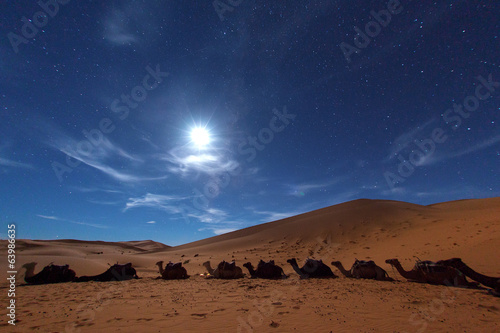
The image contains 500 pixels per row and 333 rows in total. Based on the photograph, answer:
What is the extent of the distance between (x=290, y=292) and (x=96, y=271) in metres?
14.6

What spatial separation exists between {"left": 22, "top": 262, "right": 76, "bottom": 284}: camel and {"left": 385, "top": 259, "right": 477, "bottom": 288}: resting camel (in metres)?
15.8

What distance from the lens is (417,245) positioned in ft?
56.6

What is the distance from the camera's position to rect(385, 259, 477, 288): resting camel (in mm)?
8570

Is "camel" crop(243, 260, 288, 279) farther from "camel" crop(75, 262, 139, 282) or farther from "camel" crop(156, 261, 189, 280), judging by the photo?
"camel" crop(75, 262, 139, 282)

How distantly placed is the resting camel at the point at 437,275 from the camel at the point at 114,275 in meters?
13.2

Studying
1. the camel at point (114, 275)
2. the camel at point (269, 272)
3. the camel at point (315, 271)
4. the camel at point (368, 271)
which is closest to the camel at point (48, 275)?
the camel at point (114, 275)

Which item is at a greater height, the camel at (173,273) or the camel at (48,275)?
the camel at (48,275)

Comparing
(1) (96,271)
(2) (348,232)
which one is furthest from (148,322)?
(2) (348,232)

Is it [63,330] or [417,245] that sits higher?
[63,330]

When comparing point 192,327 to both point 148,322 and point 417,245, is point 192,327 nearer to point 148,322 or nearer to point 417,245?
Result: point 148,322

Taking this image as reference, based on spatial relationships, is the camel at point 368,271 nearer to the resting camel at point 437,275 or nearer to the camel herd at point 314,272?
the camel herd at point 314,272

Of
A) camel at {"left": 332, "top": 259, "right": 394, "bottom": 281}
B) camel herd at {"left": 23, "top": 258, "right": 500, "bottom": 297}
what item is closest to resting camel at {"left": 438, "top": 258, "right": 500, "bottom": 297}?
camel herd at {"left": 23, "top": 258, "right": 500, "bottom": 297}

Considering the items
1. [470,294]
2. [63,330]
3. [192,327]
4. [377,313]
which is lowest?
[470,294]

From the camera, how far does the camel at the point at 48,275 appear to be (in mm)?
11242
